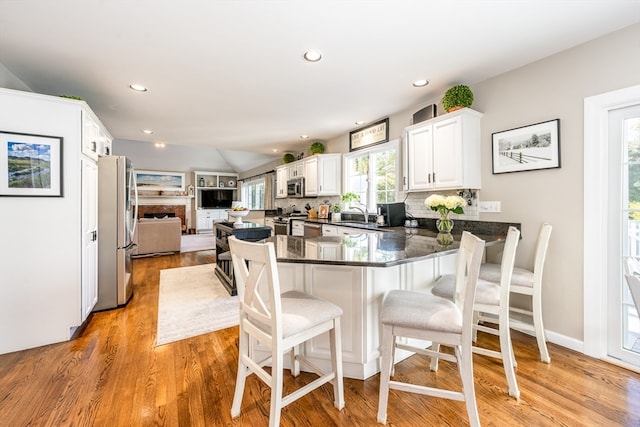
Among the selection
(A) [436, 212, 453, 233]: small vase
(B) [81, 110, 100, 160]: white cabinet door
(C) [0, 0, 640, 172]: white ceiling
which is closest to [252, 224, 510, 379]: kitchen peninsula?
(A) [436, 212, 453, 233]: small vase

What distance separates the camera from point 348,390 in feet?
5.52

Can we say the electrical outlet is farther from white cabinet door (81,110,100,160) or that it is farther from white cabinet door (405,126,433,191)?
white cabinet door (81,110,100,160)

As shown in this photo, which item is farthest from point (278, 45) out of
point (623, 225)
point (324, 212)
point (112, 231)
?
point (324, 212)

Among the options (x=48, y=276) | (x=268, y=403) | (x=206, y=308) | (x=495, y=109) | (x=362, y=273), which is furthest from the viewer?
(x=206, y=308)

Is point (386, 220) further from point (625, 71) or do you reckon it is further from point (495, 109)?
point (625, 71)

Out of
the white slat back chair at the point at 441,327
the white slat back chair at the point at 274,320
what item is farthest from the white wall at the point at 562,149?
the white slat back chair at the point at 274,320

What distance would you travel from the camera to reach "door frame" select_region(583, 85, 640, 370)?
2.03 meters

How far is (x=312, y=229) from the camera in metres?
4.59

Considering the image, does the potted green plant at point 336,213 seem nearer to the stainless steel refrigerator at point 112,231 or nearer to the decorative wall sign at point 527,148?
the decorative wall sign at point 527,148

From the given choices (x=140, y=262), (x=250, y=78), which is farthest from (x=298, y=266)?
(x=140, y=262)

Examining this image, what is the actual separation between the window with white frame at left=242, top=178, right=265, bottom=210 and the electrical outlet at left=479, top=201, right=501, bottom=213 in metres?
7.63

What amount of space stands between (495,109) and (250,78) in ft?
8.06

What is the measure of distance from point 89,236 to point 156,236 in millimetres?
3849

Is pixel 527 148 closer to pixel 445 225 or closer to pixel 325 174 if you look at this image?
pixel 445 225
